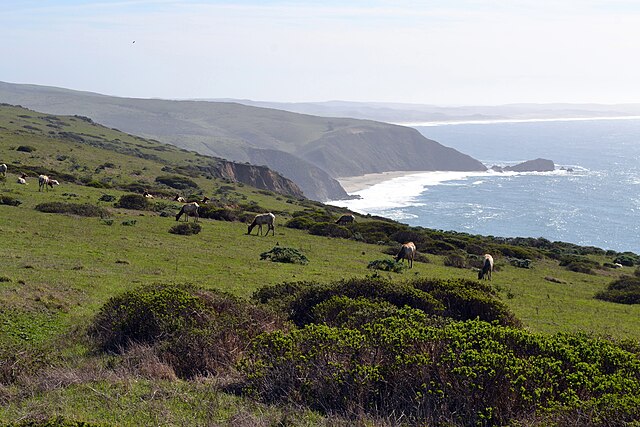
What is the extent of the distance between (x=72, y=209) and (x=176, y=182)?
106 ft

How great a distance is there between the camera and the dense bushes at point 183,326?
11.9 m

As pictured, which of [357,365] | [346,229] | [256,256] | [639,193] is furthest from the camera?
[639,193]

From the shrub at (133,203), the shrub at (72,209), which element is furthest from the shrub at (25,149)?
the shrub at (72,209)

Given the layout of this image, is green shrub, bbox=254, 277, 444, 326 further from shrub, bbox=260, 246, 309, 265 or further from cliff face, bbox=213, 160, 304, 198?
cliff face, bbox=213, 160, 304, 198

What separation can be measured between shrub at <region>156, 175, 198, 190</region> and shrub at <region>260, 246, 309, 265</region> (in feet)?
135

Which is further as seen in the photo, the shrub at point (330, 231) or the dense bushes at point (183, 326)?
the shrub at point (330, 231)

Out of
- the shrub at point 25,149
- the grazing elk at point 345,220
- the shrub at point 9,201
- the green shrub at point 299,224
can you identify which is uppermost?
the shrub at point 25,149

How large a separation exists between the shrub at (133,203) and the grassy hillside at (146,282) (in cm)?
67

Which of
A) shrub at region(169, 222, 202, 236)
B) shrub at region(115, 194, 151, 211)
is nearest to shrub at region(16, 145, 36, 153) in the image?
shrub at region(115, 194, 151, 211)

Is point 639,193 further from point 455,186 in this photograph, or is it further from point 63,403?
point 63,403

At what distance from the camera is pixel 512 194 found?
16375 centimetres

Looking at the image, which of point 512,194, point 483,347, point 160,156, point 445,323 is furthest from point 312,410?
point 512,194

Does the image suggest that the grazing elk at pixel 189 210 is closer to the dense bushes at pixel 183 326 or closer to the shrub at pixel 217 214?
the shrub at pixel 217 214

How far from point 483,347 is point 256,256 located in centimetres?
2037
